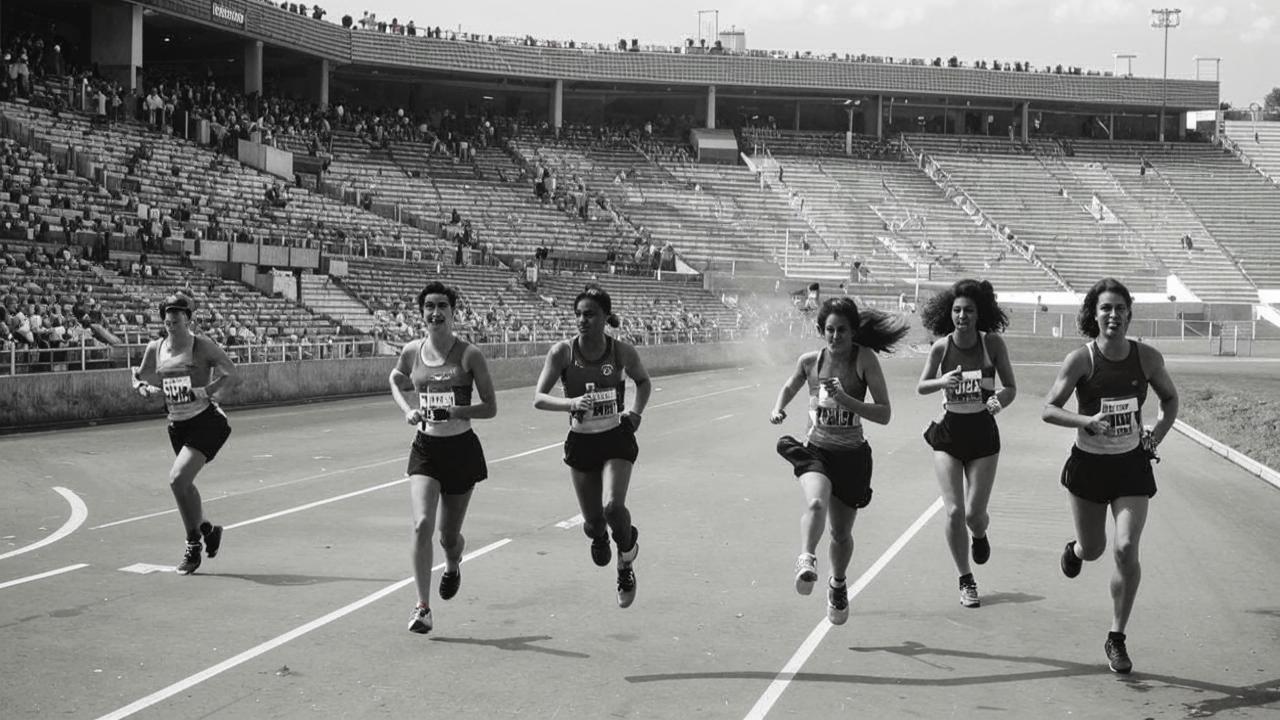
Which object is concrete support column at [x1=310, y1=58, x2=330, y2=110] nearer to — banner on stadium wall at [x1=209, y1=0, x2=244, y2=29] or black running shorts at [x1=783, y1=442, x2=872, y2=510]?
banner on stadium wall at [x1=209, y1=0, x2=244, y2=29]

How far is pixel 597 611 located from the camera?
32.3 feet

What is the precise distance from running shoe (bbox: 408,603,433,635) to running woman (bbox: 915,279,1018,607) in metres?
3.71

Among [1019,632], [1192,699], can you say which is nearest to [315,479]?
[1019,632]

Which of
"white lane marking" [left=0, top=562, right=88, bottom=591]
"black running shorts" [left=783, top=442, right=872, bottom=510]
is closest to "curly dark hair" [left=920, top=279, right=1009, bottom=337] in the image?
"black running shorts" [left=783, top=442, right=872, bottom=510]

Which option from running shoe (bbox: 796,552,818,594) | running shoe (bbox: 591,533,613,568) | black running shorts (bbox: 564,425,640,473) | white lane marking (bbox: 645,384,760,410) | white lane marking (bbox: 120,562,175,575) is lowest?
white lane marking (bbox: 645,384,760,410)

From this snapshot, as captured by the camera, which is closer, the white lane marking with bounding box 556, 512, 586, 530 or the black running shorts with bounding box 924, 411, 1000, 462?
the black running shorts with bounding box 924, 411, 1000, 462

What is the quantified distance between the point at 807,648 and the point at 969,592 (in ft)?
5.92

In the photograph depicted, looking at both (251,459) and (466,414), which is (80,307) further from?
(466,414)

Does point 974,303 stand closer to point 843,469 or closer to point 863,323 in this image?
point 863,323

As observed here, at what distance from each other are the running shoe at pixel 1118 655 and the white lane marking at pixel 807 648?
175cm

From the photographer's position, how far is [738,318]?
5609 centimetres

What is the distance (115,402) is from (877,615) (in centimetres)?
2003

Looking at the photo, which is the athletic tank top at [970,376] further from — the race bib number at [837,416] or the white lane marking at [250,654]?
the white lane marking at [250,654]

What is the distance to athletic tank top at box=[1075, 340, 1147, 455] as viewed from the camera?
28.0 feet
